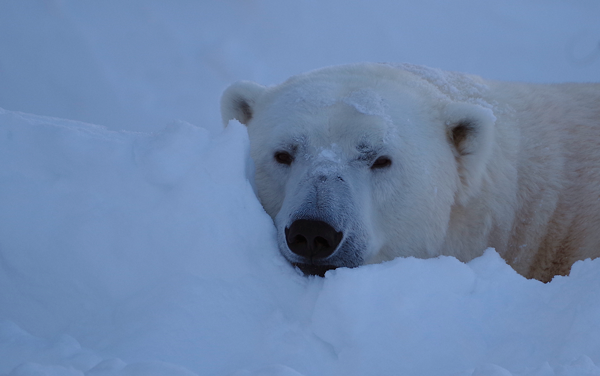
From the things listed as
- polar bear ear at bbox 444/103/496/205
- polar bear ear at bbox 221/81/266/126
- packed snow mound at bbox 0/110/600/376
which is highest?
polar bear ear at bbox 221/81/266/126

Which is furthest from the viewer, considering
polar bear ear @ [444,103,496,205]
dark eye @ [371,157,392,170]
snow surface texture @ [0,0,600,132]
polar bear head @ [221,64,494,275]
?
snow surface texture @ [0,0,600,132]

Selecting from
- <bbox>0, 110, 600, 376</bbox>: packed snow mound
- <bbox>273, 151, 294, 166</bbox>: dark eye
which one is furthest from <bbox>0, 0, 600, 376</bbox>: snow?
<bbox>273, 151, 294, 166</bbox>: dark eye

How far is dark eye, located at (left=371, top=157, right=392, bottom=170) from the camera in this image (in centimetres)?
246

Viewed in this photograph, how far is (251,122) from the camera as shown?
9.67 ft

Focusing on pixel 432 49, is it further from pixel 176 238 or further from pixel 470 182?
pixel 176 238

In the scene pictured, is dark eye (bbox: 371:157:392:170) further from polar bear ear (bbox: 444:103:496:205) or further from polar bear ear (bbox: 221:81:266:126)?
polar bear ear (bbox: 221:81:266:126)

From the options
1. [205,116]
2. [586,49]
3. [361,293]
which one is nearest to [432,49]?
[586,49]

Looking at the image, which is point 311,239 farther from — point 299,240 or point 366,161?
point 366,161

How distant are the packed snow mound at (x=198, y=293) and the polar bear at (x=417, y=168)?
1.35ft

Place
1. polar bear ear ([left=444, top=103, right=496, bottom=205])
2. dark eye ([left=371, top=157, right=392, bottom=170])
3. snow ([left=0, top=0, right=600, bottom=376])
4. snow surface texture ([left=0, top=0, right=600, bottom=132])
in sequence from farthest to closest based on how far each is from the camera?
snow surface texture ([left=0, top=0, right=600, bottom=132])
polar bear ear ([left=444, top=103, right=496, bottom=205])
dark eye ([left=371, top=157, right=392, bottom=170])
snow ([left=0, top=0, right=600, bottom=376])

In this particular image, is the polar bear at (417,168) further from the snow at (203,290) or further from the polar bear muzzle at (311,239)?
the snow at (203,290)

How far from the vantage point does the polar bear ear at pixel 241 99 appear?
297cm

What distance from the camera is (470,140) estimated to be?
2629mm

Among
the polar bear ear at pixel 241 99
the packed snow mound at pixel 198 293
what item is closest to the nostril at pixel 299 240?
the packed snow mound at pixel 198 293
